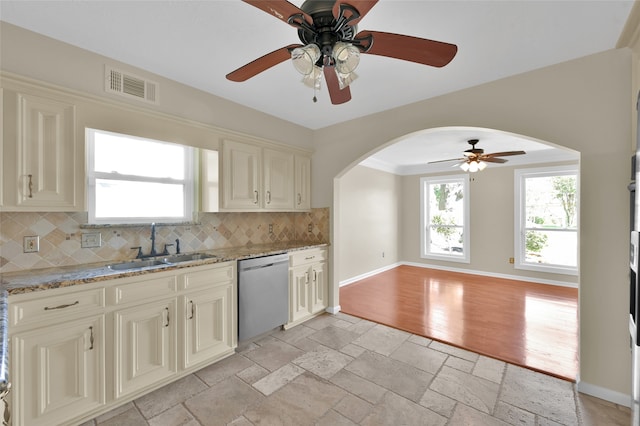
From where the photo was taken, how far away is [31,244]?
1.97 metres

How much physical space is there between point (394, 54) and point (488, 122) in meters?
1.55

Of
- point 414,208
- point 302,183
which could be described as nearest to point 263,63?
point 302,183

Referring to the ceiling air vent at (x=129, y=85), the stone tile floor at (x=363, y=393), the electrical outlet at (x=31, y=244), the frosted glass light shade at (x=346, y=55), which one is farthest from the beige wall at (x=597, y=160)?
the electrical outlet at (x=31, y=244)

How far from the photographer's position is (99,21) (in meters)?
1.76

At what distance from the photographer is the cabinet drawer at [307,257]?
3.24 m

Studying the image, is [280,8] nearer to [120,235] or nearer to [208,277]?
[208,277]

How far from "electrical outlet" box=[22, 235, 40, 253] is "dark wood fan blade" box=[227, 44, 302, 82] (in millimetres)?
1846

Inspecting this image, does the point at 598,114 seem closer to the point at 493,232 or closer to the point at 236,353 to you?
the point at 236,353

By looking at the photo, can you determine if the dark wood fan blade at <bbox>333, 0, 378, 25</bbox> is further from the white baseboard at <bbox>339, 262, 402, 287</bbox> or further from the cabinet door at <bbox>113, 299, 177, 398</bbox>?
the white baseboard at <bbox>339, 262, 402, 287</bbox>

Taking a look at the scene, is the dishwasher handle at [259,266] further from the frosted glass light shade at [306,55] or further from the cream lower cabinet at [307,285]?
the frosted glass light shade at [306,55]

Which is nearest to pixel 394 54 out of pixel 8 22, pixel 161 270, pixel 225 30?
pixel 225 30

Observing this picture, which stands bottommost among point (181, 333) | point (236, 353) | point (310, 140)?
point (236, 353)

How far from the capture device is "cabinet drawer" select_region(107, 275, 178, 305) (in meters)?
1.90

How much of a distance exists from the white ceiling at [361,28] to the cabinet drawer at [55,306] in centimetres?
172
